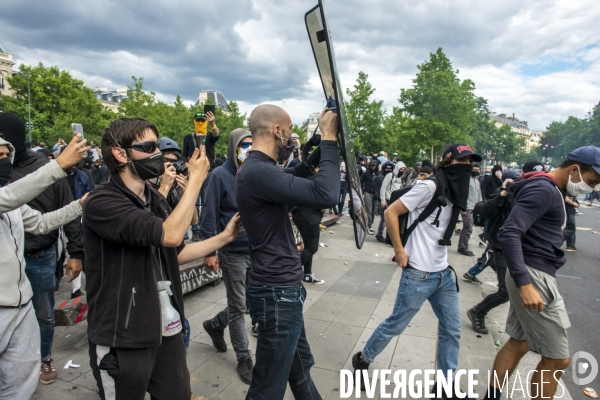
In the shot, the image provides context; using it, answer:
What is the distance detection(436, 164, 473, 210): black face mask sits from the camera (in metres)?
2.98

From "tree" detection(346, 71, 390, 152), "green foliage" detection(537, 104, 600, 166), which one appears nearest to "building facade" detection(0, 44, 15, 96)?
"tree" detection(346, 71, 390, 152)

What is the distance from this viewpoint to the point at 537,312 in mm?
2641

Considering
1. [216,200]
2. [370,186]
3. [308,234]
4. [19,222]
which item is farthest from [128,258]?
[370,186]

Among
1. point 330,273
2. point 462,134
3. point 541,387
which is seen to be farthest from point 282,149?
point 462,134

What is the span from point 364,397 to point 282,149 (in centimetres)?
220

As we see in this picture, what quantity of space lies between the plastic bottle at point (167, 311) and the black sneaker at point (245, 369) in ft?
4.89

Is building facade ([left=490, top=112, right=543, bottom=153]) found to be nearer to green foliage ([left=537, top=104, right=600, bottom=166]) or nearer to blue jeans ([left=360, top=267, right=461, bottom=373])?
green foliage ([left=537, top=104, right=600, bottom=166])

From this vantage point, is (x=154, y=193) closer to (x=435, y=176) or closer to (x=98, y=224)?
(x=98, y=224)

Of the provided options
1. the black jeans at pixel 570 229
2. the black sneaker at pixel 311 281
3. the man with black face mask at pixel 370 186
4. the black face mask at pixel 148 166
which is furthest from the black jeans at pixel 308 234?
the black jeans at pixel 570 229

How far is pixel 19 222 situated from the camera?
2340 mm

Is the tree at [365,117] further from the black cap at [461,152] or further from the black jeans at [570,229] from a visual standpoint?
the black cap at [461,152]

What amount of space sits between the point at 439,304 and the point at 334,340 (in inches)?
56.7

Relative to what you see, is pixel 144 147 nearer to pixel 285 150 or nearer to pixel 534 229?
pixel 285 150

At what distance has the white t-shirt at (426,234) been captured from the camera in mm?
2992
